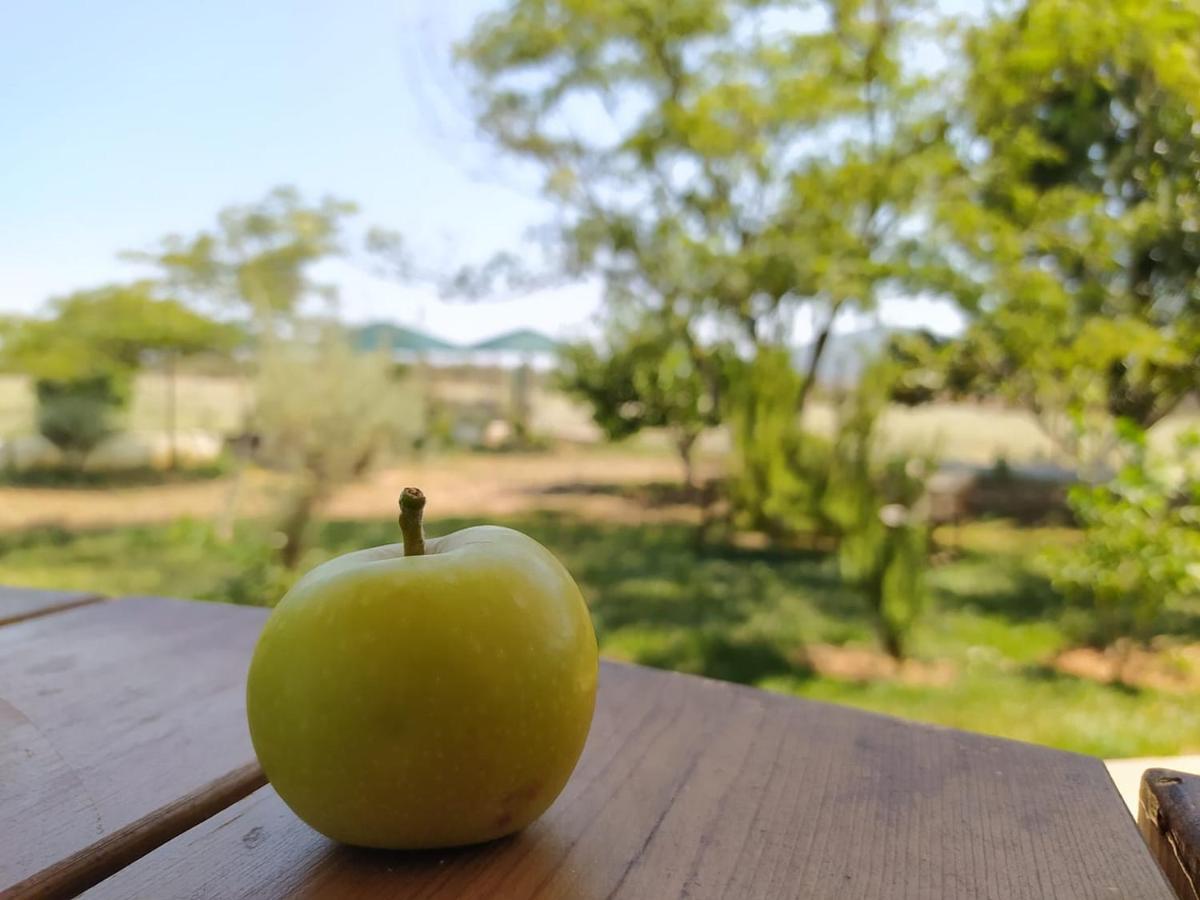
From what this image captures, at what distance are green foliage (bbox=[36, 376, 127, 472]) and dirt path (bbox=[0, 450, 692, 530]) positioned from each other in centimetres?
53

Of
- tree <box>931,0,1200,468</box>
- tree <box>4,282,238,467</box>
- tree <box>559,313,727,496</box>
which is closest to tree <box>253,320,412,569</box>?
tree <box>559,313,727,496</box>

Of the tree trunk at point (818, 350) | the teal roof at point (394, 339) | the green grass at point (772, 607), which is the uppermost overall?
the teal roof at point (394, 339)

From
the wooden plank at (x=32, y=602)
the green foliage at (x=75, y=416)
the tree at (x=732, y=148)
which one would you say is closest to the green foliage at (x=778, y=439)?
the tree at (x=732, y=148)

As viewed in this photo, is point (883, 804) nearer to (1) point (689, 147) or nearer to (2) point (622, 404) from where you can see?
(1) point (689, 147)

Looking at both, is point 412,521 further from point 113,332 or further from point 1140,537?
point 113,332

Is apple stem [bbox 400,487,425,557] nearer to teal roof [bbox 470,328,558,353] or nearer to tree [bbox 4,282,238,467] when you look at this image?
tree [bbox 4,282,238,467]

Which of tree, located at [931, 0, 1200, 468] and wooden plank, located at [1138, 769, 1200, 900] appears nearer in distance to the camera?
wooden plank, located at [1138, 769, 1200, 900]

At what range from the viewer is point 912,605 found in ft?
8.90

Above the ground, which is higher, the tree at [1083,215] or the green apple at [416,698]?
the tree at [1083,215]

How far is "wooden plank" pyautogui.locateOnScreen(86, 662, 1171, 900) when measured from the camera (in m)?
0.33

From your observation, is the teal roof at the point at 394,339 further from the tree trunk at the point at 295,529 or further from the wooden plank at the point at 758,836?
the wooden plank at the point at 758,836

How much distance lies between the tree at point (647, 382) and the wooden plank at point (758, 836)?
182 inches

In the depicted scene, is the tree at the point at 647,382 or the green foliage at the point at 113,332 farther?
the green foliage at the point at 113,332

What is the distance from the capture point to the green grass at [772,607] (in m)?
2.39
